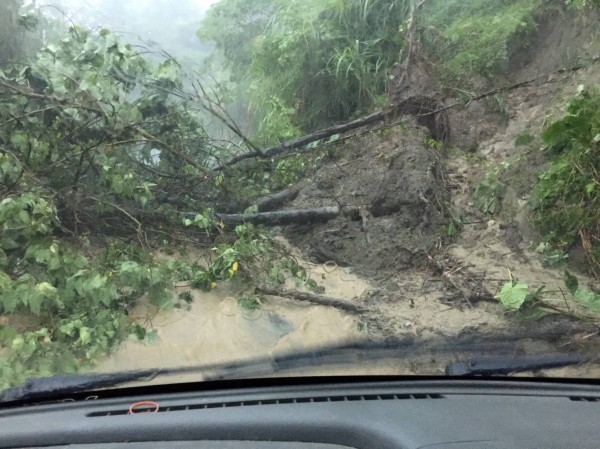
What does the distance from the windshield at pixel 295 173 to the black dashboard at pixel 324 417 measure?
1.97ft

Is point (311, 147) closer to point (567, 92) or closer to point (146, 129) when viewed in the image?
point (146, 129)

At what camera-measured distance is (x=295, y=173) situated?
14.9 feet

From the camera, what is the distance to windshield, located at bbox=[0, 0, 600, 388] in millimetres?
3654

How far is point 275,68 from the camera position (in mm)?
4594

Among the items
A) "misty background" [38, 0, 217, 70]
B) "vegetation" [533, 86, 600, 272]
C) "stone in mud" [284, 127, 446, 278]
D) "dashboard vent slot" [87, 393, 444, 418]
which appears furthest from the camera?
"misty background" [38, 0, 217, 70]

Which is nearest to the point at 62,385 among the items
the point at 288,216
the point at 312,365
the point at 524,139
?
the point at 312,365

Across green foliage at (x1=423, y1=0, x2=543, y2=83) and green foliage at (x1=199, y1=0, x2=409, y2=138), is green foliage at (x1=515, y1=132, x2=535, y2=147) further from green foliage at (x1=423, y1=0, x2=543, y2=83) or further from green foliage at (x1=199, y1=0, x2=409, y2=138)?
green foliage at (x1=199, y1=0, x2=409, y2=138)

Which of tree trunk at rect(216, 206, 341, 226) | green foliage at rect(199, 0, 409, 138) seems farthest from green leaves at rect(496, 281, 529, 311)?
green foliage at rect(199, 0, 409, 138)

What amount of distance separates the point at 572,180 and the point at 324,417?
2.77 metres

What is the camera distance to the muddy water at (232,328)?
3.18 meters

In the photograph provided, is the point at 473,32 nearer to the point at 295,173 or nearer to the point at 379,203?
the point at 379,203

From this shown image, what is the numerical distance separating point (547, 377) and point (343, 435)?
3.68 ft

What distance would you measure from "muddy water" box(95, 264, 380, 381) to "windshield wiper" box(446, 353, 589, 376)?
66 cm

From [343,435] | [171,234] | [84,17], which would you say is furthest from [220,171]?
[343,435]
